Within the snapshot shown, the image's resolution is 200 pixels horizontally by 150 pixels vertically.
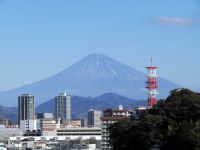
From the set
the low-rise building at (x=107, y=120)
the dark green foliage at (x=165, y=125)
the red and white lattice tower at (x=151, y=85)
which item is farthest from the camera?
the low-rise building at (x=107, y=120)

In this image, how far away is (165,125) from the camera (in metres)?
71.2

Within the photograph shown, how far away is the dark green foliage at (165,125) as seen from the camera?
2677 inches

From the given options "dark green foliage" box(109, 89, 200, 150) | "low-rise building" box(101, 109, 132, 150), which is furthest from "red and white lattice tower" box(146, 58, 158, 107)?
"dark green foliage" box(109, 89, 200, 150)

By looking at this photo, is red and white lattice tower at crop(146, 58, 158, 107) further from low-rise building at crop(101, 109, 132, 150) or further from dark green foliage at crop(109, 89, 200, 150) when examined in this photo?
dark green foliage at crop(109, 89, 200, 150)

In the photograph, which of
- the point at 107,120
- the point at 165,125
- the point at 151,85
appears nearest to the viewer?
the point at 165,125

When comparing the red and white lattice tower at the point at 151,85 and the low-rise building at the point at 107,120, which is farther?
the low-rise building at the point at 107,120

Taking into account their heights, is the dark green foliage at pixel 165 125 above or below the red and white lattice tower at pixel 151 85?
below

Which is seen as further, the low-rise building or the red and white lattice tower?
the low-rise building

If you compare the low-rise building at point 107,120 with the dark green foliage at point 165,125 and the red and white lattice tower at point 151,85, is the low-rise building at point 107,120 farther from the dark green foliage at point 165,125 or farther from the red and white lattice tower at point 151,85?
the dark green foliage at point 165,125

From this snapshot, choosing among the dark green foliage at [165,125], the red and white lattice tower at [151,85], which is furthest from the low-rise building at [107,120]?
the dark green foliage at [165,125]

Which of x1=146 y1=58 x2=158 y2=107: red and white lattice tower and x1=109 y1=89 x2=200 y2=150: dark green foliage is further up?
x1=146 y1=58 x2=158 y2=107: red and white lattice tower

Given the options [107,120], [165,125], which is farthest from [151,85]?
[165,125]

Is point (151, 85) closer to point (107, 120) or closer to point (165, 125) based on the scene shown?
point (107, 120)

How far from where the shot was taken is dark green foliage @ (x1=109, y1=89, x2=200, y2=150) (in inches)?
2677
